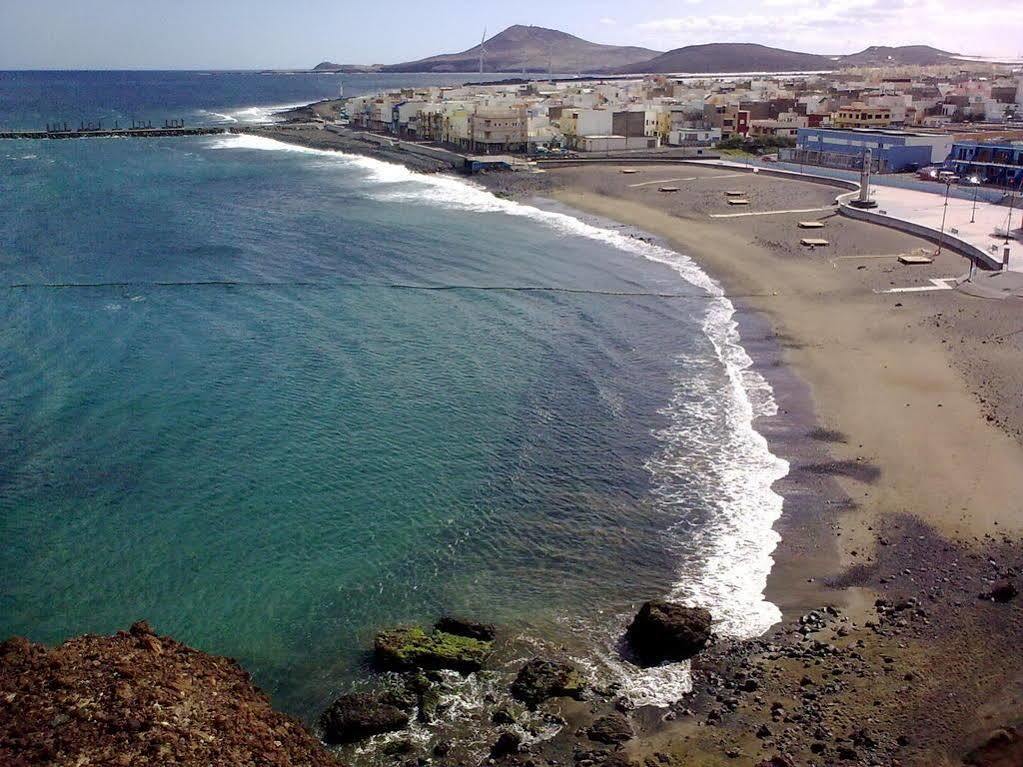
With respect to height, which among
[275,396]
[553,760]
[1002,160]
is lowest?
[553,760]

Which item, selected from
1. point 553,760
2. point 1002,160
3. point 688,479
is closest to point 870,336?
point 688,479

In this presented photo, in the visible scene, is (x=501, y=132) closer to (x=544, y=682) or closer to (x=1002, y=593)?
(x=1002, y=593)

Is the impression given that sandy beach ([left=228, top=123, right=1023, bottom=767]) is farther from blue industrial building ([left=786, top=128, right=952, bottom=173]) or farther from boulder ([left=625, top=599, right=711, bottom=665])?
blue industrial building ([left=786, top=128, right=952, bottom=173])

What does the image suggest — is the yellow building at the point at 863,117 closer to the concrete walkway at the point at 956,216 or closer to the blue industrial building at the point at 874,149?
the blue industrial building at the point at 874,149

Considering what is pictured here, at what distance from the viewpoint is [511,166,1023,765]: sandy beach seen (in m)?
13.6

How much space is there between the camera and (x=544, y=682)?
48.4ft

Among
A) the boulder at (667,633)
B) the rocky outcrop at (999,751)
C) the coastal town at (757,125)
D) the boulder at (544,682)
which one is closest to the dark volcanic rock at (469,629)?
the boulder at (544,682)

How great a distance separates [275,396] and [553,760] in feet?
55.2

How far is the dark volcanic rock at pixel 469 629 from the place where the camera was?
16.2 meters

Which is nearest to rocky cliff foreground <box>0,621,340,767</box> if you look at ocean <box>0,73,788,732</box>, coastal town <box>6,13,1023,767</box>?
coastal town <box>6,13,1023,767</box>

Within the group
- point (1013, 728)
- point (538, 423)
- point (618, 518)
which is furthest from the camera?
point (538, 423)

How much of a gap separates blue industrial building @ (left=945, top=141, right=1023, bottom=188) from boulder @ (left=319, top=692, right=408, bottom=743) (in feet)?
165

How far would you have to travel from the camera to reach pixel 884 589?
56.1 feet

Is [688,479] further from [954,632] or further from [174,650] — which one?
[174,650]
